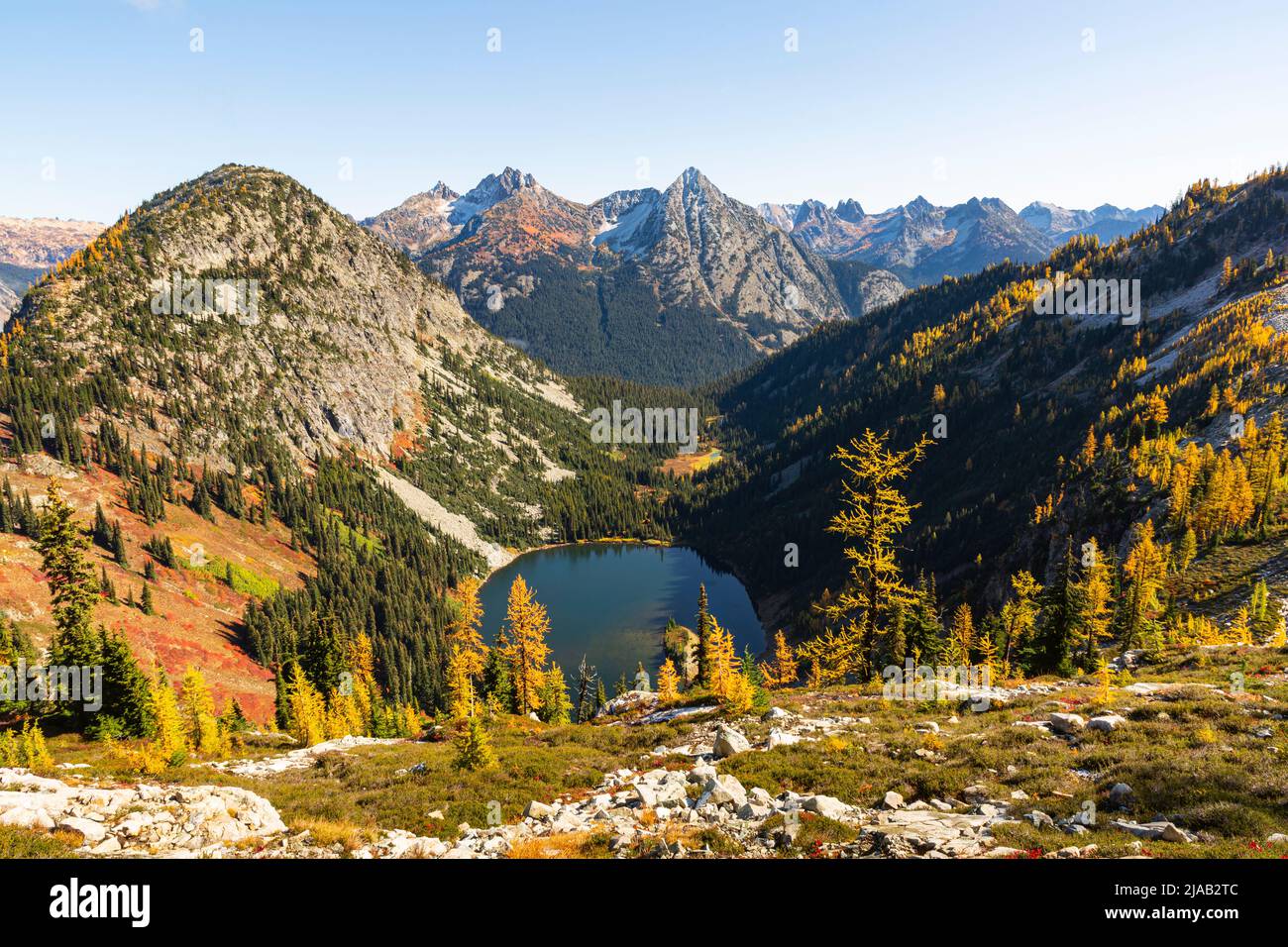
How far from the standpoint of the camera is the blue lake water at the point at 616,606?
131 meters

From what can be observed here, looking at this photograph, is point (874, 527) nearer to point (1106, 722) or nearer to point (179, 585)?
point (1106, 722)

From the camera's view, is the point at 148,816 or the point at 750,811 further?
the point at 750,811

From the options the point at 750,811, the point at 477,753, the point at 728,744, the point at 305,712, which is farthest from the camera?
the point at 305,712

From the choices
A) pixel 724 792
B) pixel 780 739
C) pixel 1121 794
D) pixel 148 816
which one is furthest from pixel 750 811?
pixel 148 816

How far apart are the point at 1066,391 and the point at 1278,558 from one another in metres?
145

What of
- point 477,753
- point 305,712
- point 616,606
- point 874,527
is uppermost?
point 874,527

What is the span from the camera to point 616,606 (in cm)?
15950

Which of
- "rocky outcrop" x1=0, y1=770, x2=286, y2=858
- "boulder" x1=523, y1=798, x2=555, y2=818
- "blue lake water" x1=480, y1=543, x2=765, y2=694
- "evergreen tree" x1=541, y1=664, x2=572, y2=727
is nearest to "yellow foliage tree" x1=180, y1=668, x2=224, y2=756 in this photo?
"rocky outcrop" x1=0, y1=770, x2=286, y2=858

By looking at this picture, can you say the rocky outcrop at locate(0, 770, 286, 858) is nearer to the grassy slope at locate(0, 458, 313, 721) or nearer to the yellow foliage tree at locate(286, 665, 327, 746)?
the yellow foliage tree at locate(286, 665, 327, 746)

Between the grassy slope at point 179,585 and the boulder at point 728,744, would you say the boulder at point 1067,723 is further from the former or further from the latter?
the grassy slope at point 179,585

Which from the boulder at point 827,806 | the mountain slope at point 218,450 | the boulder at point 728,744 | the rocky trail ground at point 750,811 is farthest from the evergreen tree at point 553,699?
the boulder at point 827,806

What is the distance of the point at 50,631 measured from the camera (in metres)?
70.8

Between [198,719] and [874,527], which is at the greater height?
[874,527]

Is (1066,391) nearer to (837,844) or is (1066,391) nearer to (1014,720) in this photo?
(1014,720)
